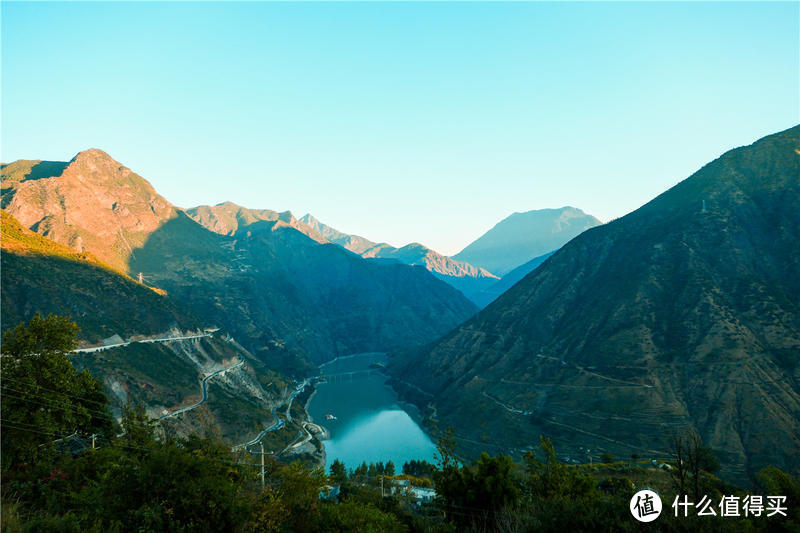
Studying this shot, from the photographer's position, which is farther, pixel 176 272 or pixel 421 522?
pixel 176 272

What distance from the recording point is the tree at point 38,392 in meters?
25.8

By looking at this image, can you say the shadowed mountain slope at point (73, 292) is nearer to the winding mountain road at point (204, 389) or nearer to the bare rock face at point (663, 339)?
the winding mountain road at point (204, 389)

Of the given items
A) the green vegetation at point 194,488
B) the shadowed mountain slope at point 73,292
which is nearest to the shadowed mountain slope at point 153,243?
the shadowed mountain slope at point 73,292

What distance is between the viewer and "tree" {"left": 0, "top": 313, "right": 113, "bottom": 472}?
2583 centimetres

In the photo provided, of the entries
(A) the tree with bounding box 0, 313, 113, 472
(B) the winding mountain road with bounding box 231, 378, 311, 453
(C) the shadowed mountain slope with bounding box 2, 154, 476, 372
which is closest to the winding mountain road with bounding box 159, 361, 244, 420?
(B) the winding mountain road with bounding box 231, 378, 311, 453

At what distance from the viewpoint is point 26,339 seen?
28859 mm

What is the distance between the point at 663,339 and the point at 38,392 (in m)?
83.3

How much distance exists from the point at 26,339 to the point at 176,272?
12454cm

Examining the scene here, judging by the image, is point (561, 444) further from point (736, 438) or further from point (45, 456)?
point (45, 456)

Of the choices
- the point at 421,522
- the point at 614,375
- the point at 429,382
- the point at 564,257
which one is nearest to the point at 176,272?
the point at 429,382
